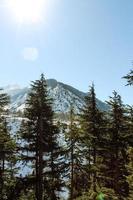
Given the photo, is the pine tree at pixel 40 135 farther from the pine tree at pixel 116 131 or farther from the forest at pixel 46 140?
the pine tree at pixel 116 131

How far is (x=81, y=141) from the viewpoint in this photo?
24.8 m

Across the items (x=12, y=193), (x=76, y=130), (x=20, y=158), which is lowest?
(x=12, y=193)

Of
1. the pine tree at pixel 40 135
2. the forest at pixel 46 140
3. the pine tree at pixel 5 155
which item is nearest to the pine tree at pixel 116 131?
the forest at pixel 46 140

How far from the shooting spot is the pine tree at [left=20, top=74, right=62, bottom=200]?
30156 millimetres

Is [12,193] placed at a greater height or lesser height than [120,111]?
lesser

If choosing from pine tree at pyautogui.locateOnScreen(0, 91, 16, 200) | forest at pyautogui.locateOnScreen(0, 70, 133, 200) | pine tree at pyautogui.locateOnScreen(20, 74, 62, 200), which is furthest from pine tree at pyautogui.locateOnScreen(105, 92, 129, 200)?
pine tree at pyautogui.locateOnScreen(0, 91, 16, 200)

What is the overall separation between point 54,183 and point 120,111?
331 inches

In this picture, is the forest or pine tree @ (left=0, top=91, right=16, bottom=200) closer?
pine tree @ (left=0, top=91, right=16, bottom=200)

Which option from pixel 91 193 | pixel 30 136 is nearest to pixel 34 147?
pixel 30 136

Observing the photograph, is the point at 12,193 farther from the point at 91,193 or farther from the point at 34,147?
the point at 91,193

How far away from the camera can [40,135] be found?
1185 inches

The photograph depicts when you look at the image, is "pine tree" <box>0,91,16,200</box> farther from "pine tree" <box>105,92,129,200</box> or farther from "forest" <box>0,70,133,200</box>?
"pine tree" <box>105,92,129,200</box>

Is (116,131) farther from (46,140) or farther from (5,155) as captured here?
(5,155)

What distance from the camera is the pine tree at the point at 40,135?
30.2 m
